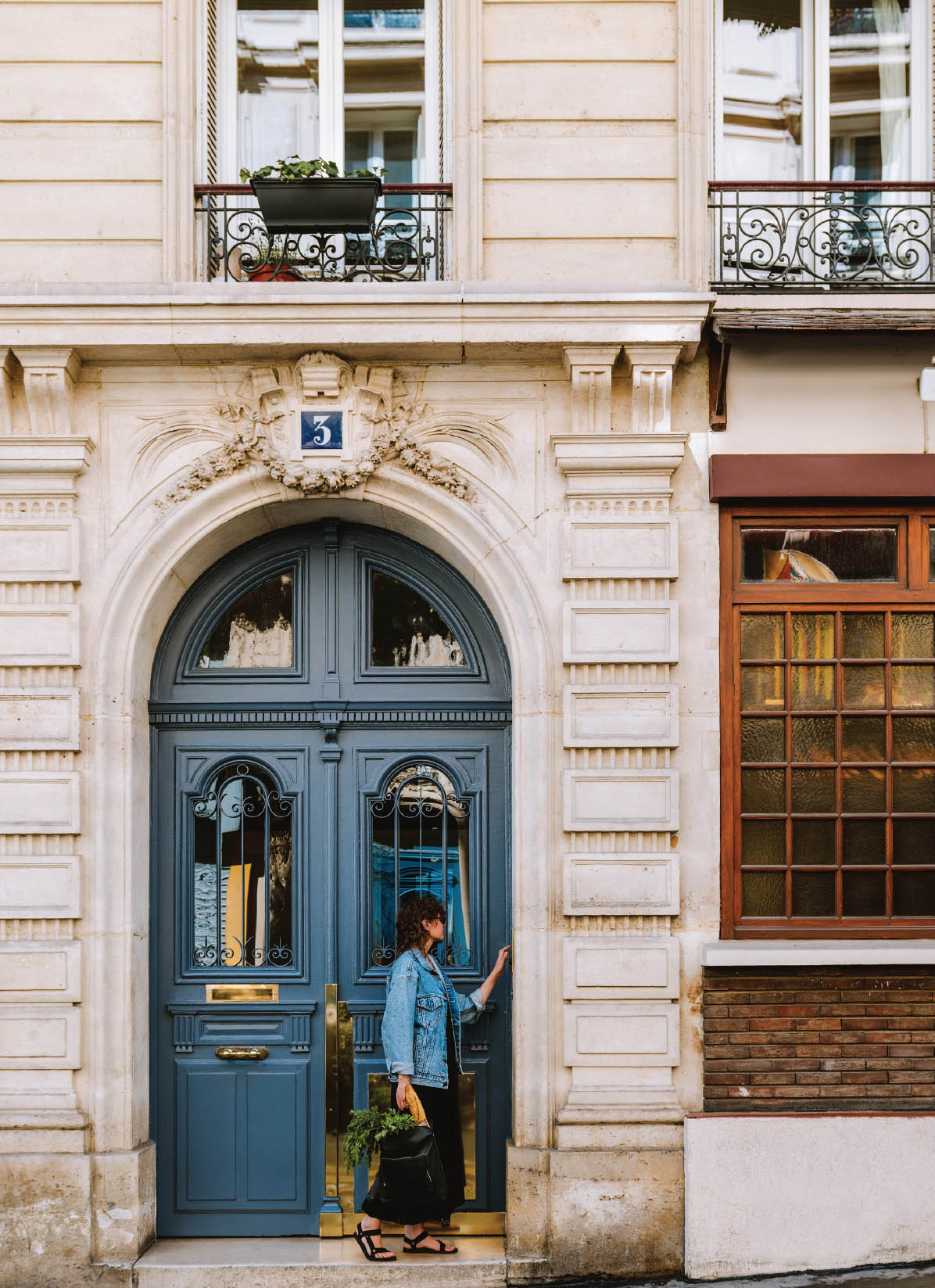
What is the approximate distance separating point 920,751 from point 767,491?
1652 mm

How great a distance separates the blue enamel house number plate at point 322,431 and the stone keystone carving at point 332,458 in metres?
0.06

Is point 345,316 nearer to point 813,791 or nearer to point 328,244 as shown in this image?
point 328,244

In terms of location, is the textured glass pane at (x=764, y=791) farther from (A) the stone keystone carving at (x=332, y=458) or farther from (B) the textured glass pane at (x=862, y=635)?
(A) the stone keystone carving at (x=332, y=458)

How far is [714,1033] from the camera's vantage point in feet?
20.4

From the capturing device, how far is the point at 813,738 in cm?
642

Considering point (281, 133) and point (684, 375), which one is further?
point (281, 133)

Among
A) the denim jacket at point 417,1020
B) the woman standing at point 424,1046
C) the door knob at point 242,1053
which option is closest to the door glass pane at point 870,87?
the woman standing at point 424,1046

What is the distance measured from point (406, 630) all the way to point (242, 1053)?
252 centimetres

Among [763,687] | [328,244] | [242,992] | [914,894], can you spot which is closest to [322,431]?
[328,244]

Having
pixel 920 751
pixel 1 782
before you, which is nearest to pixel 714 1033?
pixel 920 751

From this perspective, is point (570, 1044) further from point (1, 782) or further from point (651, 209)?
point (651, 209)

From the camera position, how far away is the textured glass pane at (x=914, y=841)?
6406 mm

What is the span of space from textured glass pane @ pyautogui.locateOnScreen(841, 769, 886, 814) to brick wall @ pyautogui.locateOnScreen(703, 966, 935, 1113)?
0.84 meters

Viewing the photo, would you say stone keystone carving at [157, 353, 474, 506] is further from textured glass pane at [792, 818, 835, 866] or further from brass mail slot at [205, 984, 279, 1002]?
brass mail slot at [205, 984, 279, 1002]
